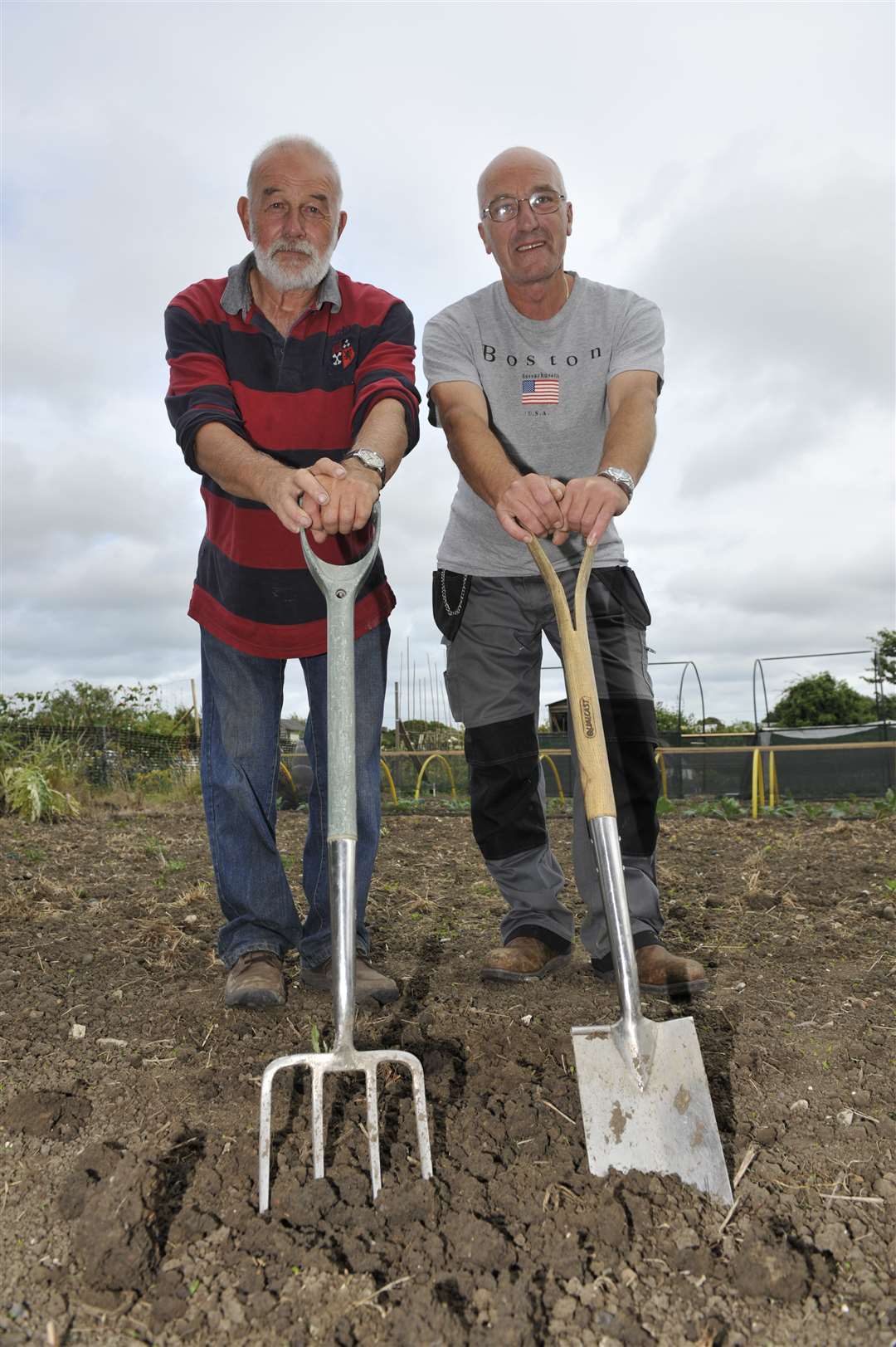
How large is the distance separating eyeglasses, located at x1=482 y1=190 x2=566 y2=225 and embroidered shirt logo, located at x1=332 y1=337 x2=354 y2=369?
583 millimetres

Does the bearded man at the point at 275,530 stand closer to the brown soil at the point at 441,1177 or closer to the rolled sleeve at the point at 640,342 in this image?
the brown soil at the point at 441,1177

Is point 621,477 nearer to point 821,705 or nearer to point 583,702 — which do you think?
point 583,702

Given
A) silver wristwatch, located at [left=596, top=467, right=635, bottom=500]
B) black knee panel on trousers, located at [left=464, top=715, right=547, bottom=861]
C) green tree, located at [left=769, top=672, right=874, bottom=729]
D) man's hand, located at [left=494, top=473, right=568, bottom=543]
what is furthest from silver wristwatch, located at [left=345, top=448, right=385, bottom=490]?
green tree, located at [left=769, top=672, right=874, bottom=729]

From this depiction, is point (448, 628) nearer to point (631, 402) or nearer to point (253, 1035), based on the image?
point (631, 402)

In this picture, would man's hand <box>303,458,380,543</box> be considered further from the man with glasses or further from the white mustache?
the white mustache

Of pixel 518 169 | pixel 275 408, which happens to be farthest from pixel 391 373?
pixel 518 169

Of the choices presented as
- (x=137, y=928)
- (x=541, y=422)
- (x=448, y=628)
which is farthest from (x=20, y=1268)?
(x=541, y=422)

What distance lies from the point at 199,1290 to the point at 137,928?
2.11 meters

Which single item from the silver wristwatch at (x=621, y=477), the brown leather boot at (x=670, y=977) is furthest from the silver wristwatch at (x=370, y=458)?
the brown leather boot at (x=670, y=977)

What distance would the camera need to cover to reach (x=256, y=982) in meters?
2.27

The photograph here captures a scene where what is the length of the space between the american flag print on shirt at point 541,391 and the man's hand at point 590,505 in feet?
2.11

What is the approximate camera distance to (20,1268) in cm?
137

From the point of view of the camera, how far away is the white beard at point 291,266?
2408 mm

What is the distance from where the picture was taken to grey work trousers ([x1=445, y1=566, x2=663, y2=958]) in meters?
2.54
